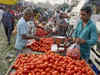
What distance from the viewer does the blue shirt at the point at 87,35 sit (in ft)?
10.7

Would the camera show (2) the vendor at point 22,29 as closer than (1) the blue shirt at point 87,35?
No

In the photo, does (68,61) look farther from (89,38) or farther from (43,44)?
Answer: (43,44)

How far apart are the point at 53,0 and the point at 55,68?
851cm

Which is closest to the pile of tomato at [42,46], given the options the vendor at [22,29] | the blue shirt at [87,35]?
the vendor at [22,29]

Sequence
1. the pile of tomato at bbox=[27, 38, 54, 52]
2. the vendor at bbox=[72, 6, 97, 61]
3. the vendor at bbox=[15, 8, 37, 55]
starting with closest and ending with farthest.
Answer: the vendor at bbox=[72, 6, 97, 61]
the vendor at bbox=[15, 8, 37, 55]
the pile of tomato at bbox=[27, 38, 54, 52]

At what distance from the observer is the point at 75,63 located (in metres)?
3.08

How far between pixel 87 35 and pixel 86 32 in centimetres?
7

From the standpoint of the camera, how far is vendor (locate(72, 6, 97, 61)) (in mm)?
3205

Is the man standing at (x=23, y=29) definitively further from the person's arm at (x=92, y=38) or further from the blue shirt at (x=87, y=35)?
the person's arm at (x=92, y=38)

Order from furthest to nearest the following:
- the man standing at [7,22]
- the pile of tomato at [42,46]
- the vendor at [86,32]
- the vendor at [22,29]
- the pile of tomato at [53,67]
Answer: the man standing at [7,22]
the pile of tomato at [42,46]
the vendor at [22,29]
the vendor at [86,32]
the pile of tomato at [53,67]

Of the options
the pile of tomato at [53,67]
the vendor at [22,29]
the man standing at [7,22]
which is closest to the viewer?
the pile of tomato at [53,67]

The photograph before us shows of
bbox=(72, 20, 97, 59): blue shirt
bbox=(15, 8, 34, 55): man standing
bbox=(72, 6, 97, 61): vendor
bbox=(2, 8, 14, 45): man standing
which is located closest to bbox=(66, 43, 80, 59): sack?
bbox=(72, 6, 97, 61): vendor

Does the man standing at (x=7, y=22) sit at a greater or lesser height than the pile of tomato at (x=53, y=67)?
greater

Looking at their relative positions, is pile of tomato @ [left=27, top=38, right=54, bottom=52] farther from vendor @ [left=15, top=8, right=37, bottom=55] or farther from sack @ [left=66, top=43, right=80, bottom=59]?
sack @ [left=66, top=43, right=80, bottom=59]
